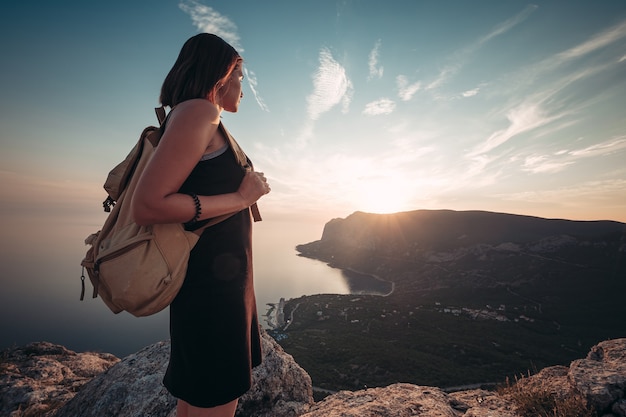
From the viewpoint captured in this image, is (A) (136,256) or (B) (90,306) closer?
(A) (136,256)

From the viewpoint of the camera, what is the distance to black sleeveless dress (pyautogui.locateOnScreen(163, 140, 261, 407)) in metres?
1.40

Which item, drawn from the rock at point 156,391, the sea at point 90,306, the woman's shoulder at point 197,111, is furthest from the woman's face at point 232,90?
the sea at point 90,306

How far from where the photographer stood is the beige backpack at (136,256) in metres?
1.18

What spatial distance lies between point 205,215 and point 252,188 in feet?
1.06

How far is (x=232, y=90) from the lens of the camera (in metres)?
1.73

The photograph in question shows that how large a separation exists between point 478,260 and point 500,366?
243ft

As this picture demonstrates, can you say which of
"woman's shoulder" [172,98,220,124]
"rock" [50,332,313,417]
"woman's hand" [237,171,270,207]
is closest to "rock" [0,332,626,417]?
"rock" [50,332,313,417]

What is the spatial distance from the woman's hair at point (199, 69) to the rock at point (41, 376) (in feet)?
22.4

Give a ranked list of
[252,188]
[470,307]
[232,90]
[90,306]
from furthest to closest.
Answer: [90,306], [470,307], [232,90], [252,188]

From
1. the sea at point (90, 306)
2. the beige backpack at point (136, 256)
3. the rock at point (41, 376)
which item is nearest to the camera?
the beige backpack at point (136, 256)

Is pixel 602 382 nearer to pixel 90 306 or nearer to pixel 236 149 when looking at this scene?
pixel 236 149

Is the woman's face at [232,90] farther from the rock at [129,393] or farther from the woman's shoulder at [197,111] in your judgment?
the rock at [129,393]

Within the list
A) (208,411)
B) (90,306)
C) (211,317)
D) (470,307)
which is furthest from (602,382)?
(90,306)

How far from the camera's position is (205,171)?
142cm
